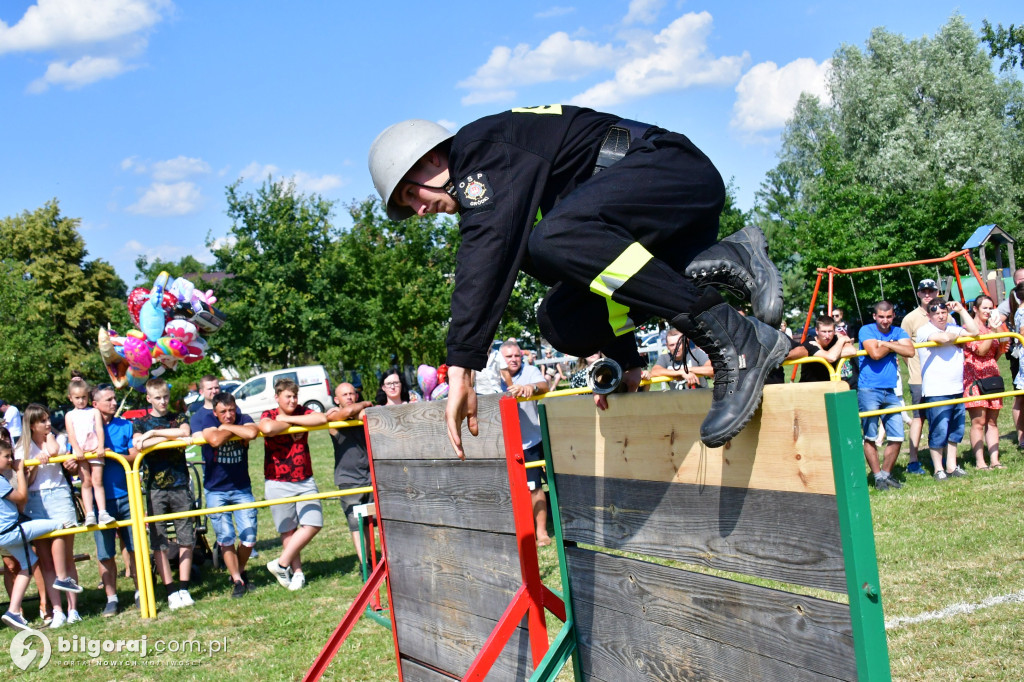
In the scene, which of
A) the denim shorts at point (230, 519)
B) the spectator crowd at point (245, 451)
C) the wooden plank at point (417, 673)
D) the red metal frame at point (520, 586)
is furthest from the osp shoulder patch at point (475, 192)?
the denim shorts at point (230, 519)

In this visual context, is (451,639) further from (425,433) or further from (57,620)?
(57,620)

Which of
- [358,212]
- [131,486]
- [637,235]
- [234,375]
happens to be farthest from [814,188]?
[637,235]

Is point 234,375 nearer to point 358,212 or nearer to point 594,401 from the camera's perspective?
point 358,212

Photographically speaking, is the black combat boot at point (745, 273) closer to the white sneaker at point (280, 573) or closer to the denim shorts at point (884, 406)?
the white sneaker at point (280, 573)

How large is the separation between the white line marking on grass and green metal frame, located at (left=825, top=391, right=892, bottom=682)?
3.39 meters

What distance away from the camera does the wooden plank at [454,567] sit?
3465 millimetres

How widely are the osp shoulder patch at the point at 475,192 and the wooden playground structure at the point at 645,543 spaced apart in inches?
30.4

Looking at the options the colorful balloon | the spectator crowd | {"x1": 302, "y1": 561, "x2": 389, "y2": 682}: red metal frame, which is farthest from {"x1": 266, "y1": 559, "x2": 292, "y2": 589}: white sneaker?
{"x1": 302, "y1": 561, "x2": 389, "y2": 682}: red metal frame

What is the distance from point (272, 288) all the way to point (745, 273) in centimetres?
3282

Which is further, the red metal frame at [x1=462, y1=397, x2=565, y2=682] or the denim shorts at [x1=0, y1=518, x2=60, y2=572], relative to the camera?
the denim shorts at [x1=0, y1=518, x2=60, y2=572]

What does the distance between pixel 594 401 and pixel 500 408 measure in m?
0.42

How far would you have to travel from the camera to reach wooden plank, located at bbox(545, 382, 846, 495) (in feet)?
6.98

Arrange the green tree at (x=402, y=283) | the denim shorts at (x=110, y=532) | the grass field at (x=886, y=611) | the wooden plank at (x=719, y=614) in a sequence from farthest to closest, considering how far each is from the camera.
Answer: the green tree at (x=402, y=283)
the denim shorts at (x=110, y=532)
the grass field at (x=886, y=611)
the wooden plank at (x=719, y=614)

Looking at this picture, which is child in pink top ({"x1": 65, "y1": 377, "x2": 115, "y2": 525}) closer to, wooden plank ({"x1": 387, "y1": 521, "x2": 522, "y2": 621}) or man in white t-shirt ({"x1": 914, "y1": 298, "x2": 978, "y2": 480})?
wooden plank ({"x1": 387, "y1": 521, "x2": 522, "y2": 621})
